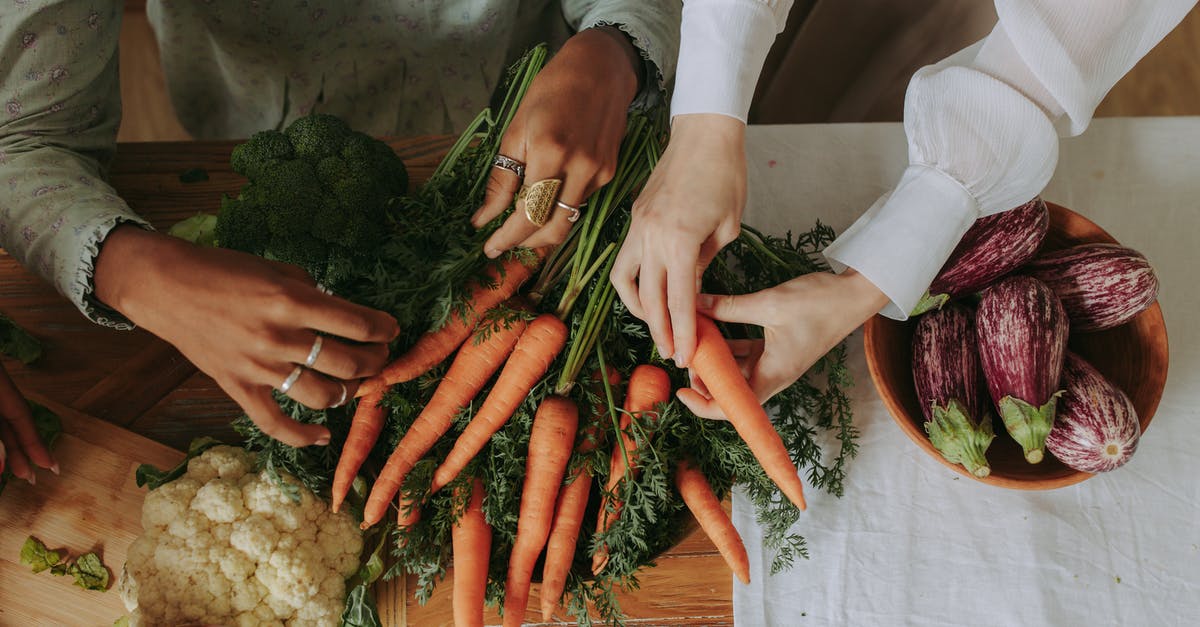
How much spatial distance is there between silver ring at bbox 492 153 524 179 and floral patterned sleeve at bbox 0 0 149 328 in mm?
417

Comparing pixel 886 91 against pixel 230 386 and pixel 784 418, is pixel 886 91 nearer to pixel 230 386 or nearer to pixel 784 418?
pixel 784 418

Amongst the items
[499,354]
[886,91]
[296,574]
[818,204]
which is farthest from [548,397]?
[886,91]

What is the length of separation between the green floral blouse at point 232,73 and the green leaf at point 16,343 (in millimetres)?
172

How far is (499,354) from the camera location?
0.94 meters

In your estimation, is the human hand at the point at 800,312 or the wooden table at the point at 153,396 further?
the wooden table at the point at 153,396

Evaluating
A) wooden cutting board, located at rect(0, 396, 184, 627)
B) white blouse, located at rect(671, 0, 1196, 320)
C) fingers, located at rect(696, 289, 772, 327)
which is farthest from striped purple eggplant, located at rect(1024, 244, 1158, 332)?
wooden cutting board, located at rect(0, 396, 184, 627)

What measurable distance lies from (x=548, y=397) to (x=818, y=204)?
53cm

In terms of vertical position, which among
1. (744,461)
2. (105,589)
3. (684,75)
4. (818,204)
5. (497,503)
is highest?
(684,75)

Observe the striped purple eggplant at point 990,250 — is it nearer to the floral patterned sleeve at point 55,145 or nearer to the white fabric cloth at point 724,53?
the white fabric cloth at point 724,53

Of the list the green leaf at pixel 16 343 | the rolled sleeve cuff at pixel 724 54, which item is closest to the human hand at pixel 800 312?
the rolled sleeve cuff at pixel 724 54

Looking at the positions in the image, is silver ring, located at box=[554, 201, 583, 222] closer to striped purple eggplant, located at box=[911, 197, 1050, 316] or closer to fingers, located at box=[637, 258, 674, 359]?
fingers, located at box=[637, 258, 674, 359]

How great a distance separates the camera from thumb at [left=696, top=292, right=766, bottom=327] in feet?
2.61

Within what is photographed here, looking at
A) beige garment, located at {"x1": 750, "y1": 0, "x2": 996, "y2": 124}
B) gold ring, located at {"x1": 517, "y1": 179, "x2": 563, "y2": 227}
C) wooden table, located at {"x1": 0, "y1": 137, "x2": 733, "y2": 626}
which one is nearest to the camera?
gold ring, located at {"x1": 517, "y1": 179, "x2": 563, "y2": 227}

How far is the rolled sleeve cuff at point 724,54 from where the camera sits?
0.77 m
